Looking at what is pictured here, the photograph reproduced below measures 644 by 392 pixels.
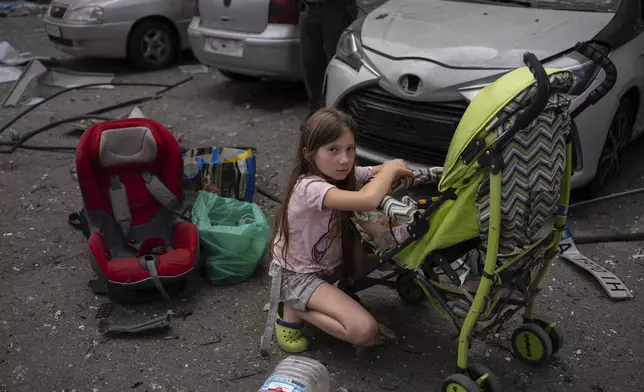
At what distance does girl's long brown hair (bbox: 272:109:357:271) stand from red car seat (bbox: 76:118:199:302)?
2.69 ft

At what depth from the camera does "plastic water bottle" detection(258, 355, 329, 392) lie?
2531mm

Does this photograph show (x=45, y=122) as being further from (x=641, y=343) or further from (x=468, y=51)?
(x=641, y=343)

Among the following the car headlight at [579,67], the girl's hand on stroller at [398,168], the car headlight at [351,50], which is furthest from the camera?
Result: the car headlight at [351,50]

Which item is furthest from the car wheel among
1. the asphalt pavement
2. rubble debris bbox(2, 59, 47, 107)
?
rubble debris bbox(2, 59, 47, 107)

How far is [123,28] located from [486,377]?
7.03m

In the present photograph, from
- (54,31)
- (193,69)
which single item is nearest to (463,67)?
(193,69)

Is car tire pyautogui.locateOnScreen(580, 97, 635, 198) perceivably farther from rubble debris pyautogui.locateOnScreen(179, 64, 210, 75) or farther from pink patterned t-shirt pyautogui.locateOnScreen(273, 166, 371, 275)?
rubble debris pyautogui.locateOnScreen(179, 64, 210, 75)

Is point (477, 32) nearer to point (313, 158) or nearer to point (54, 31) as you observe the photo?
point (313, 158)

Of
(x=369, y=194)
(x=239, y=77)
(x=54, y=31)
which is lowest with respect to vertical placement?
(x=239, y=77)

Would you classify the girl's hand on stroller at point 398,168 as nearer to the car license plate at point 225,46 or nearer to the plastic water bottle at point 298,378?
the plastic water bottle at point 298,378

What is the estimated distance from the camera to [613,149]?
4.87 metres

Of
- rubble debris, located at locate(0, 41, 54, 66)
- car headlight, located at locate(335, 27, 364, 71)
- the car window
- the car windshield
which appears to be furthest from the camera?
rubble debris, located at locate(0, 41, 54, 66)

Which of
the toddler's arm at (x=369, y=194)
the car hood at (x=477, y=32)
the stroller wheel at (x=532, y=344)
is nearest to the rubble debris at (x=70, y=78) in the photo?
the car hood at (x=477, y=32)

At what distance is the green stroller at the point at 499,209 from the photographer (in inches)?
98.5
